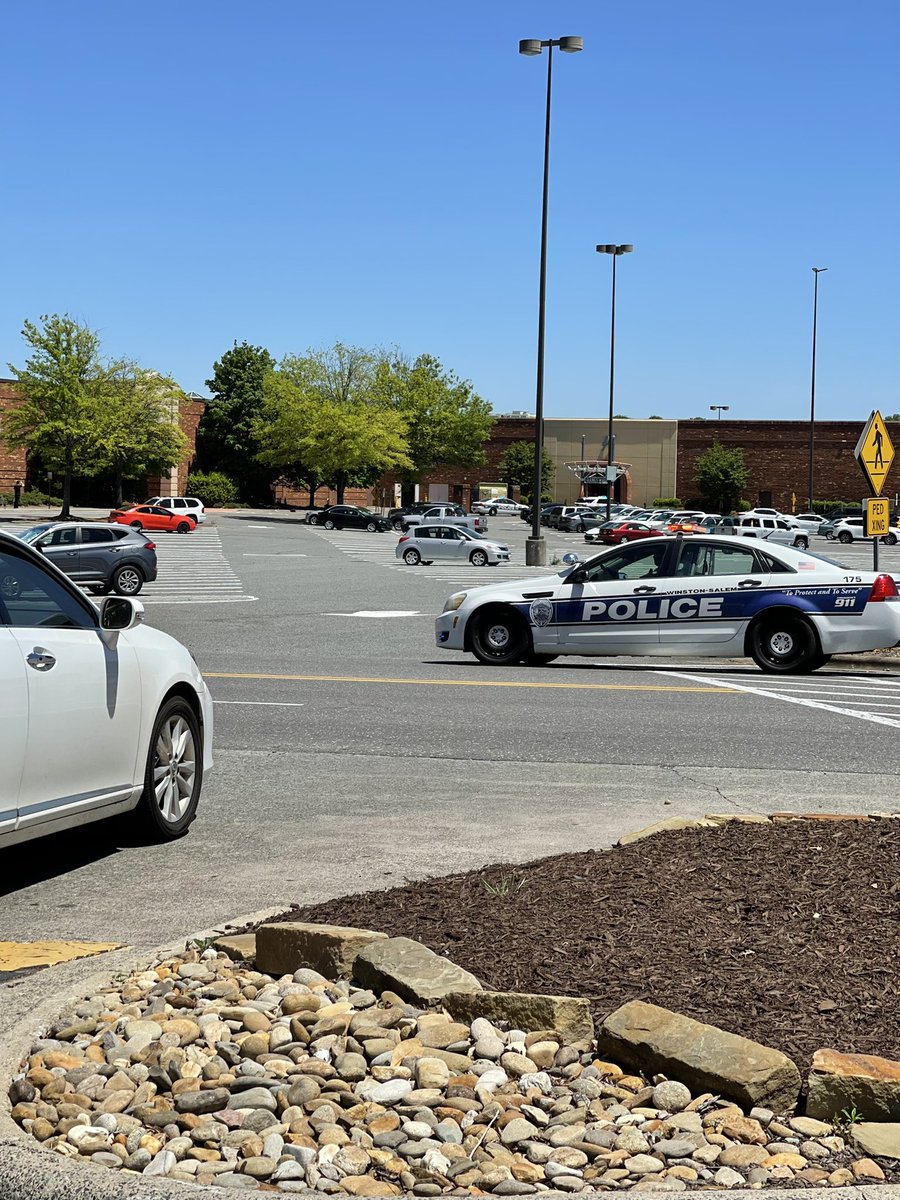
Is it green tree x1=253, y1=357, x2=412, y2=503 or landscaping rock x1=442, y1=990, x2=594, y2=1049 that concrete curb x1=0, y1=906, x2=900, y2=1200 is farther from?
green tree x1=253, y1=357, x2=412, y2=503

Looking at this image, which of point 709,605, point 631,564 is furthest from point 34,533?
point 709,605

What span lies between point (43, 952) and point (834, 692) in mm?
10672

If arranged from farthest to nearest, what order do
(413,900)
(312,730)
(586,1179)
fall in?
(312,730) → (413,900) → (586,1179)

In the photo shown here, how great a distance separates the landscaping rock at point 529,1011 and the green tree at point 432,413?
95.4 m

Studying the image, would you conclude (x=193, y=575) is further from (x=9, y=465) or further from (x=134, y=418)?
(x=9, y=465)

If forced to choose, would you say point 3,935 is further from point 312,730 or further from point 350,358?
point 350,358

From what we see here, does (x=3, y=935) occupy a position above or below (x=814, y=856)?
below

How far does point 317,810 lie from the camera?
8656 mm

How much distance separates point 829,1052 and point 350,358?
313 feet

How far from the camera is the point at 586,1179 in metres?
3.61

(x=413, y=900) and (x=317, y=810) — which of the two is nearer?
(x=413, y=900)

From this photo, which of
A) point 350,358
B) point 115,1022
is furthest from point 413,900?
point 350,358

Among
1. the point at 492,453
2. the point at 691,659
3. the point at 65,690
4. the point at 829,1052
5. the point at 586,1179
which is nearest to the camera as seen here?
the point at 586,1179

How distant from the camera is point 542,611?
54.9ft
